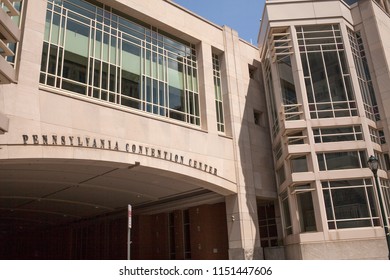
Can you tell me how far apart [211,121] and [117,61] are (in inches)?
260

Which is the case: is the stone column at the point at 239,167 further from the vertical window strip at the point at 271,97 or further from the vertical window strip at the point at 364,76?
the vertical window strip at the point at 364,76

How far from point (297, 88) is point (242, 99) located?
12.8 ft

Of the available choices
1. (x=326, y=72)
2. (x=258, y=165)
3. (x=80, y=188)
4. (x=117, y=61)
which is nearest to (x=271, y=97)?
(x=326, y=72)

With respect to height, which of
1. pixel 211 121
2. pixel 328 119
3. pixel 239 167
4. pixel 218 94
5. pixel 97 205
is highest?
pixel 218 94

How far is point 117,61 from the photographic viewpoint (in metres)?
20.1

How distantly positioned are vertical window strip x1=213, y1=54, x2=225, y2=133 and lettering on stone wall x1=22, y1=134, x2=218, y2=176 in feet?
12.0

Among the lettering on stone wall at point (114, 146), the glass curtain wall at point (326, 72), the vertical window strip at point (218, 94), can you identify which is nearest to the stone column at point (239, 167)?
the vertical window strip at point (218, 94)

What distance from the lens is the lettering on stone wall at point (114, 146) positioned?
15.4 metres

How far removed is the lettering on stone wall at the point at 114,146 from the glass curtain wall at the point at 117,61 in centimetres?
254

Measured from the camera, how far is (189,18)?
79.0ft

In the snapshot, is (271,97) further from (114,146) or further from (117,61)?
(114,146)

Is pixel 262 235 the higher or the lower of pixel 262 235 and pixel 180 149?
the lower

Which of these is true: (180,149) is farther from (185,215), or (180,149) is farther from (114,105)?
(185,215)

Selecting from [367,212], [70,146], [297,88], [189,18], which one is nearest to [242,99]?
[297,88]
